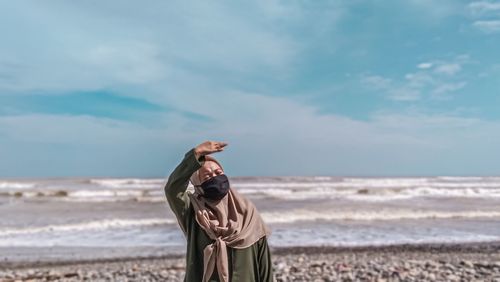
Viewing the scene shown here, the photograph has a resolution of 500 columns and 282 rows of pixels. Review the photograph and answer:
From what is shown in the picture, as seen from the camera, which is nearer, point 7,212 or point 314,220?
point 314,220

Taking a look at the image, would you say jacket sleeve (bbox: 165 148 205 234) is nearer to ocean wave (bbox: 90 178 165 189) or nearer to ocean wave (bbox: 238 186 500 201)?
ocean wave (bbox: 238 186 500 201)

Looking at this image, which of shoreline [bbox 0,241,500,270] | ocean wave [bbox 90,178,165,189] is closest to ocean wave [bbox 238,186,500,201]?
ocean wave [bbox 90,178,165,189]

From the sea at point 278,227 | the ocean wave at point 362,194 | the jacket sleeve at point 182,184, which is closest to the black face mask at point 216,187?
the jacket sleeve at point 182,184

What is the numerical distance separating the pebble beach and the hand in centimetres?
593

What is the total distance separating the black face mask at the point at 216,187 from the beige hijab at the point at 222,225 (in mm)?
48

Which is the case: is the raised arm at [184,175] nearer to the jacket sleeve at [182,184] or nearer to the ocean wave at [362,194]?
the jacket sleeve at [182,184]

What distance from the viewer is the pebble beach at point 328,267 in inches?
340

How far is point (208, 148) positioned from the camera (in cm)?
307

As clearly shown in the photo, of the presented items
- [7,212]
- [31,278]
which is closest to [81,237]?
[31,278]

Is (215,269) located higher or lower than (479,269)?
higher

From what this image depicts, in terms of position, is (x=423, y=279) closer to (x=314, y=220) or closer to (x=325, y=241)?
(x=325, y=241)

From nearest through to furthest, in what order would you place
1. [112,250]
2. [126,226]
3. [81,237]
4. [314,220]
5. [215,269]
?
1. [215,269]
2. [112,250]
3. [81,237]
4. [126,226]
5. [314,220]

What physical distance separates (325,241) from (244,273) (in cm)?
1031

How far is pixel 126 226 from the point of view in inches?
646
